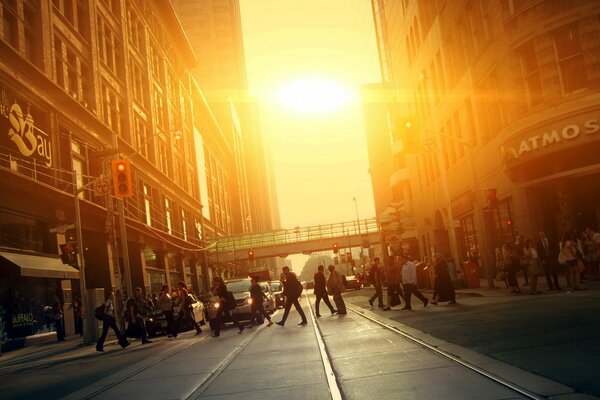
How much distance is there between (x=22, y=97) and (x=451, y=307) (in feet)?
56.7

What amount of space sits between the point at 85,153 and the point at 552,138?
826 inches

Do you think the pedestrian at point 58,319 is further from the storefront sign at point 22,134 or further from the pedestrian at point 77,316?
the storefront sign at point 22,134

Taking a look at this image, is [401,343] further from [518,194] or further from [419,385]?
[518,194]

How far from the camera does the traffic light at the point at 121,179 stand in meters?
19.3

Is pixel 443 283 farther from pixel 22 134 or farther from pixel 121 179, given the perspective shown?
pixel 22 134

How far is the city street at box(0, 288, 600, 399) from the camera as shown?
264 inches

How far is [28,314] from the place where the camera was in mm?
22422

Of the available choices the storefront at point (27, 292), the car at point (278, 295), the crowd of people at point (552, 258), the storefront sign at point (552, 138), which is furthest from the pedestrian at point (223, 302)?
the car at point (278, 295)

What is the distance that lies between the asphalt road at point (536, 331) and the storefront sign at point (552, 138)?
6597mm

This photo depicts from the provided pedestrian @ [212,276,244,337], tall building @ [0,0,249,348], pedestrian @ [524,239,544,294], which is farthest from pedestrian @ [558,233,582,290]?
tall building @ [0,0,249,348]

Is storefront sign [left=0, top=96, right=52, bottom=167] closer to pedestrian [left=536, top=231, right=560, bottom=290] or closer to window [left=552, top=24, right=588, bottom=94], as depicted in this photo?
pedestrian [left=536, top=231, right=560, bottom=290]

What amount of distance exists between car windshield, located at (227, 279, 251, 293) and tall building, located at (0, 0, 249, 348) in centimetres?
445

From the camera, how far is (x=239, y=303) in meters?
22.7

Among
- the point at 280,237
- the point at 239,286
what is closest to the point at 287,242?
the point at 280,237
